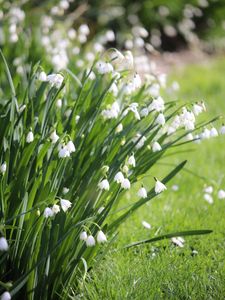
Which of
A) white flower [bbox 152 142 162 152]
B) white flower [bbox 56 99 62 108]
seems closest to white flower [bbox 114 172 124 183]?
white flower [bbox 152 142 162 152]

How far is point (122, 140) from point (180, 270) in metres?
0.67

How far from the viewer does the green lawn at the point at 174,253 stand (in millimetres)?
2539

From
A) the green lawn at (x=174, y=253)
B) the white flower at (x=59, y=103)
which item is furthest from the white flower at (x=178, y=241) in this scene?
the white flower at (x=59, y=103)

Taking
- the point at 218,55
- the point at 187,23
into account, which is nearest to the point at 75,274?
the point at 187,23

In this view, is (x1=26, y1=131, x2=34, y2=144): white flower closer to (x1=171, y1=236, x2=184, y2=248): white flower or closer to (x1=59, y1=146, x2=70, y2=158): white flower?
(x1=59, y1=146, x2=70, y2=158): white flower

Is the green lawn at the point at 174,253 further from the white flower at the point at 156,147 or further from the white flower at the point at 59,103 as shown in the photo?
the white flower at the point at 59,103

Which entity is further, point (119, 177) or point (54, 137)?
point (54, 137)

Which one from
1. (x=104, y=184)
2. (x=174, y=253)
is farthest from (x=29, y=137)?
(x=174, y=253)

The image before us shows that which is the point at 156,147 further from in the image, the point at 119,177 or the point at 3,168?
the point at 3,168

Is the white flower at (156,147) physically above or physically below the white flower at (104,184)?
below

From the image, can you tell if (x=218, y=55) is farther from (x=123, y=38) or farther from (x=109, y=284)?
(x=109, y=284)

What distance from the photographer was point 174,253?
2.97 meters

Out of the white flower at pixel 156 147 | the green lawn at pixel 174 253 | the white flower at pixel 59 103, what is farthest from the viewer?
the white flower at pixel 59 103

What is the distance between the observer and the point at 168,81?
24.5 ft
